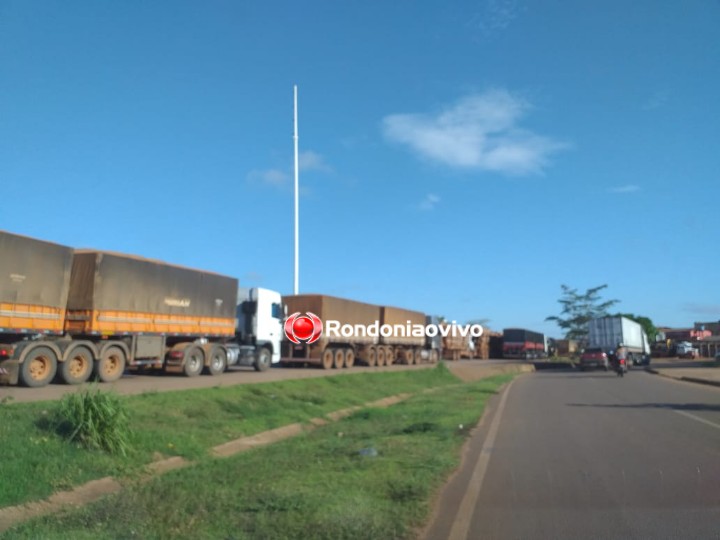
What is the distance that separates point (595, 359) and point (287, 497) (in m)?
39.4

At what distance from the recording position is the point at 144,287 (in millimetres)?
20469

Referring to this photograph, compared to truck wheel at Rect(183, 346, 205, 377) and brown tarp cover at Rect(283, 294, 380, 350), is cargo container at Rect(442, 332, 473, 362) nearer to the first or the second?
brown tarp cover at Rect(283, 294, 380, 350)

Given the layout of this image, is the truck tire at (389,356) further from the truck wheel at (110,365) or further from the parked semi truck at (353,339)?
the truck wheel at (110,365)

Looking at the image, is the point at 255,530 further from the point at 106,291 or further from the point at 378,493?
the point at 106,291

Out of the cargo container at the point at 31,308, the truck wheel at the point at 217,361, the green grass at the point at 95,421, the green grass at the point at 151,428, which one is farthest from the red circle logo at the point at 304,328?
the green grass at the point at 95,421

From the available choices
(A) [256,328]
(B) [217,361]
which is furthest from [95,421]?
(A) [256,328]

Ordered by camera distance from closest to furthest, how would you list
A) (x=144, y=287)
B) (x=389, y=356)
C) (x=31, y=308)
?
(x=31, y=308) < (x=144, y=287) < (x=389, y=356)

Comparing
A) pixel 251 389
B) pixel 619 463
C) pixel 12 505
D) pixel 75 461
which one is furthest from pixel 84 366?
pixel 619 463

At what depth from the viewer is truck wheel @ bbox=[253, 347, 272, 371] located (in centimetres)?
2700

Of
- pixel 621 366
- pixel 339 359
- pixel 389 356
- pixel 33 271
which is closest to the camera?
pixel 33 271

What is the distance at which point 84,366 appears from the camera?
17.7 meters

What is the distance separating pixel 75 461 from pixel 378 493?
401cm

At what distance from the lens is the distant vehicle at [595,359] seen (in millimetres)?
42594

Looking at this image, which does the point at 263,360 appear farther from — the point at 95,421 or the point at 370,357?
the point at 95,421
